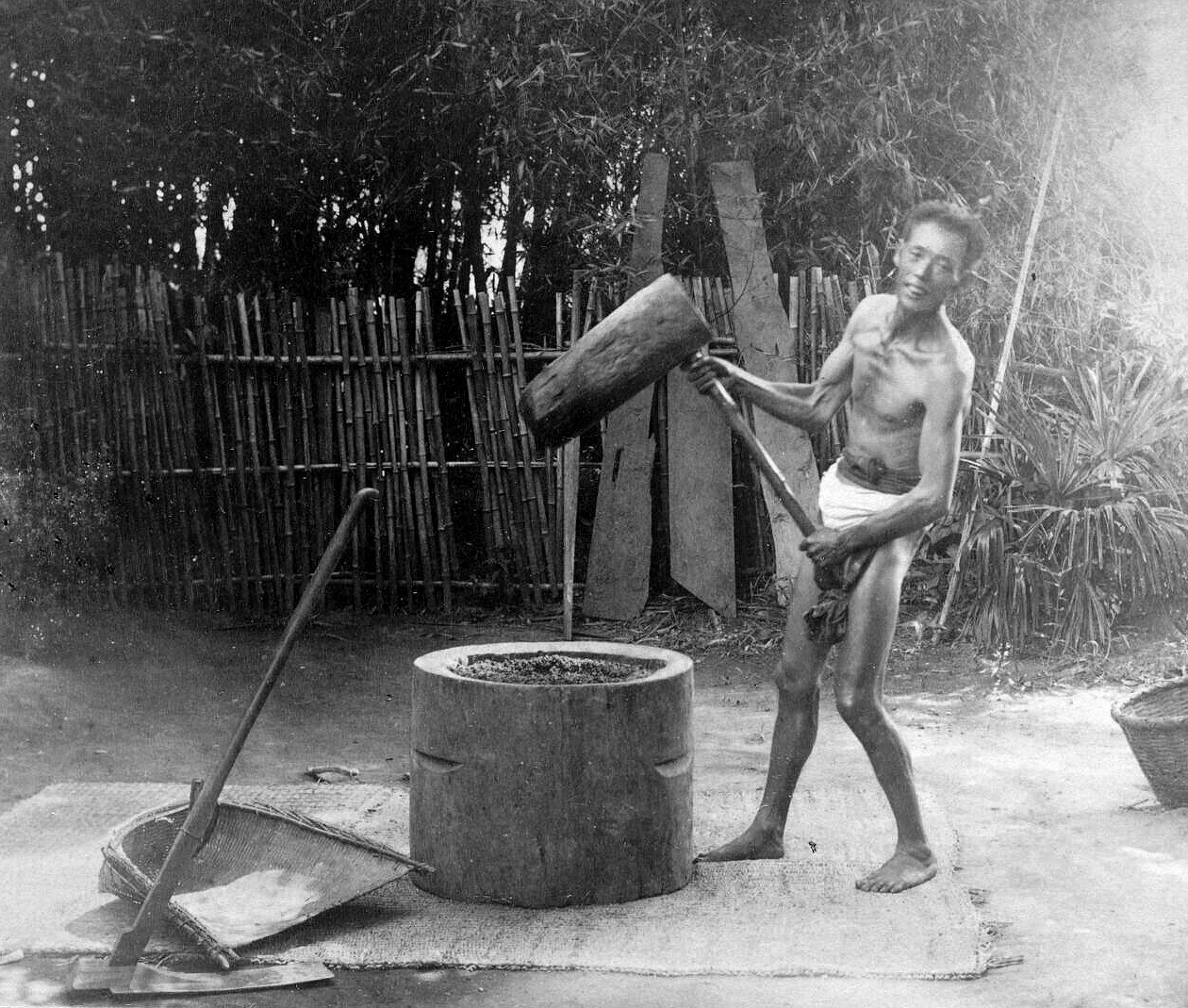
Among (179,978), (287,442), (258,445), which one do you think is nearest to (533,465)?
(287,442)

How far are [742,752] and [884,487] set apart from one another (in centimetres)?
178

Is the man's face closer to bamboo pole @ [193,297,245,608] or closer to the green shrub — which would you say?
bamboo pole @ [193,297,245,608]

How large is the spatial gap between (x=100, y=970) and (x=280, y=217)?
528 centimetres

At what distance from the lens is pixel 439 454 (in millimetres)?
7098

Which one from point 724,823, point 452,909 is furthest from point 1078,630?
point 452,909

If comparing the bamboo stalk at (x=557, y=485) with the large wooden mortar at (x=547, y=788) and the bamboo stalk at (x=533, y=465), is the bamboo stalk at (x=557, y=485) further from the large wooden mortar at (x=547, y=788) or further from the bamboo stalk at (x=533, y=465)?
the large wooden mortar at (x=547, y=788)

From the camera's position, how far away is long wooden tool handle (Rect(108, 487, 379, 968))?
298cm

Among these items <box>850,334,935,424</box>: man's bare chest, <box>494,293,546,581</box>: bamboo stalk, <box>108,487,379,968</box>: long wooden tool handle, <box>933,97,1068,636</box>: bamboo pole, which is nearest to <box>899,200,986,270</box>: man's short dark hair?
<box>850,334,935,424</box>: man's bare chest

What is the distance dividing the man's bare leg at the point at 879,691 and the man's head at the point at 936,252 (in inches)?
25.0

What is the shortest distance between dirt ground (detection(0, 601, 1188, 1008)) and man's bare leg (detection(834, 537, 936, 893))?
25 cm

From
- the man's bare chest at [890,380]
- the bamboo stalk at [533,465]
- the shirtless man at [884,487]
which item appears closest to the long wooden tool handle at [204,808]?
A: the shirtless man at [884,487]

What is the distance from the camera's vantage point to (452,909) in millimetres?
3408

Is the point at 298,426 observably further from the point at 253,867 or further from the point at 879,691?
the point at 879,691

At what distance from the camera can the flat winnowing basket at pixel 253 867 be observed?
3213 mm
